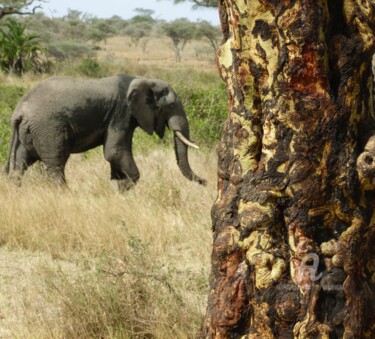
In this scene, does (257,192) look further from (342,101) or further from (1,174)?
(1,174)

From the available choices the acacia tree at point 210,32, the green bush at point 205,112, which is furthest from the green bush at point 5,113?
the acacia tree at point 210,32

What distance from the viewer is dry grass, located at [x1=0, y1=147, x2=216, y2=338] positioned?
175 inches

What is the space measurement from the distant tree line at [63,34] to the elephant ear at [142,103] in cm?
1312

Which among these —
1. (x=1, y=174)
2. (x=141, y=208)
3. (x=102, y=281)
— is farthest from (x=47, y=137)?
(x=102, y=281)

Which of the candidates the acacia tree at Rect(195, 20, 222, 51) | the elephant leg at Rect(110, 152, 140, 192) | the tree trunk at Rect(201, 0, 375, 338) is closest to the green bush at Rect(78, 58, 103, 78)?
the acacia tree at Rect(195, 20, 222, 51)

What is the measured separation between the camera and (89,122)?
9.73 meters

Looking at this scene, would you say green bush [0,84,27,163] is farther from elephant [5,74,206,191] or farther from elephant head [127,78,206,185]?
elephant head [127,78,206,185]

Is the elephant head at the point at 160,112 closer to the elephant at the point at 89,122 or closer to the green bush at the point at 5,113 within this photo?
the elephant at the point at 89,122

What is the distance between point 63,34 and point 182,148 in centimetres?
5378

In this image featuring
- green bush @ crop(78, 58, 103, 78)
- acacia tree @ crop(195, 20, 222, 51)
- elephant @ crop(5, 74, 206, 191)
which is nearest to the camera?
elephant @ crop(5, 74, 206, 191)

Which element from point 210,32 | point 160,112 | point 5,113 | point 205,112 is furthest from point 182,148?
point 210,32

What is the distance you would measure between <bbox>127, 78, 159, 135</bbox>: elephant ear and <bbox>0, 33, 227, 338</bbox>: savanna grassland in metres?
0.65

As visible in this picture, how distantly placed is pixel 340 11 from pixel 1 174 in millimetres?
7094

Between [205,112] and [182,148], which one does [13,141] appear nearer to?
[182,148]
